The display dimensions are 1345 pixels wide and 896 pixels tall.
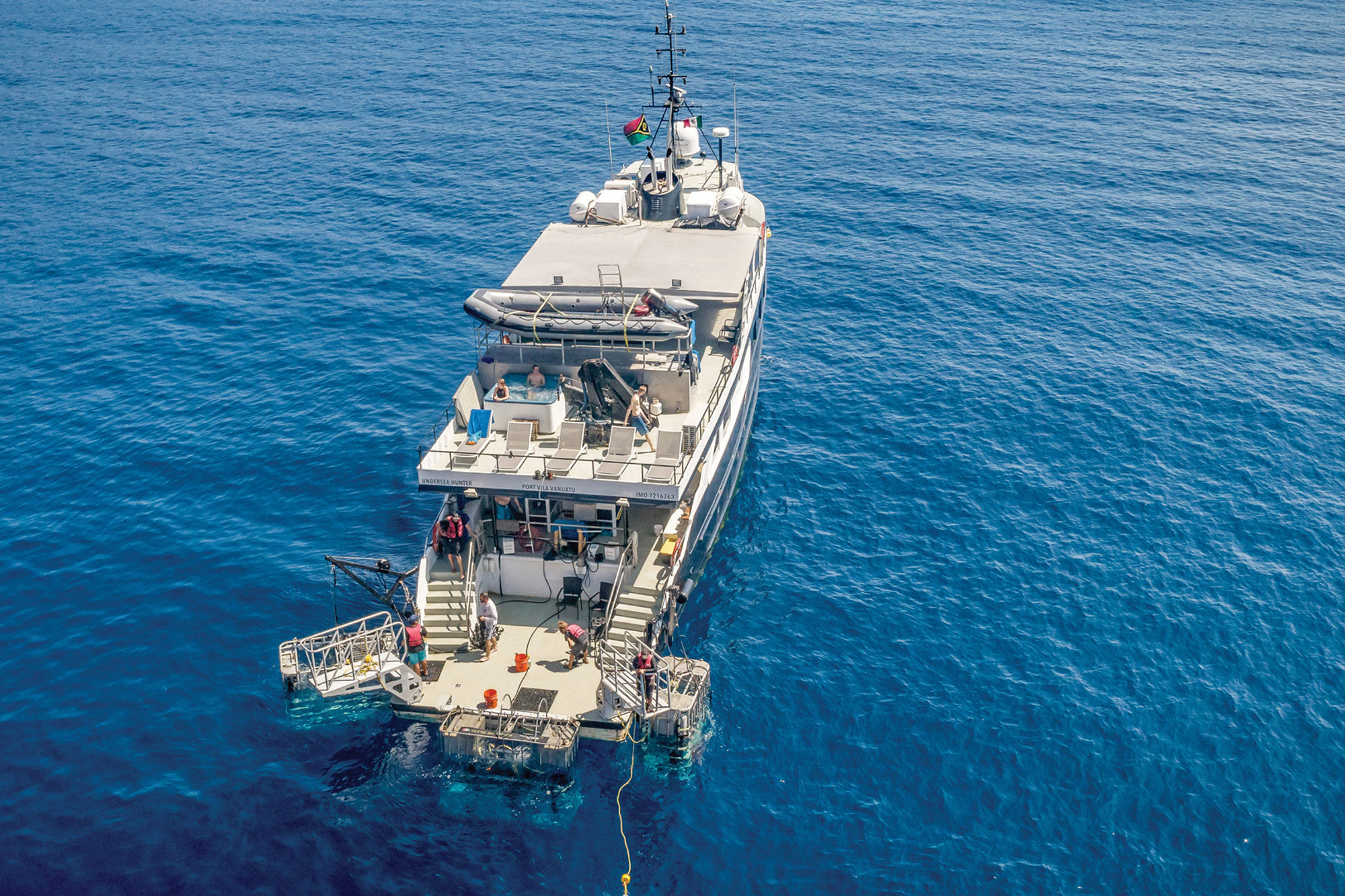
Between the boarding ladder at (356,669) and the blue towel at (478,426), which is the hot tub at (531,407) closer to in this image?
the blue towel at (478,426)

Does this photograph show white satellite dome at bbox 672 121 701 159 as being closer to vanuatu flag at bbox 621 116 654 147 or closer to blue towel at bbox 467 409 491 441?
vanuatu flag at bbox 621 116 654 147

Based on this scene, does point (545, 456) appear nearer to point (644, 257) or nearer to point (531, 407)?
point (531, 407)

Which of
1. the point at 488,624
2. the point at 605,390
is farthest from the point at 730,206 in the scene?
the point at 488,624

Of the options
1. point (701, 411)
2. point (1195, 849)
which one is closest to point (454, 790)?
point (701, 411)

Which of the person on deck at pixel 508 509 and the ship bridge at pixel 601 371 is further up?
the ship bridge at pixel 601 371

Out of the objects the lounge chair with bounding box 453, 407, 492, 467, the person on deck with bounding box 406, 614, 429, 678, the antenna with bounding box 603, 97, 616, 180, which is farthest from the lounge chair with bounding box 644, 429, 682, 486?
the antenna with bounding box 603, 97, 616, 180

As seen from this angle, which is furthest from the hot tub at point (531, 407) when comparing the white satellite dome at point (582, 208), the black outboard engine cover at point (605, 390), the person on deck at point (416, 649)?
the white satellite dome at point (582, 208)
